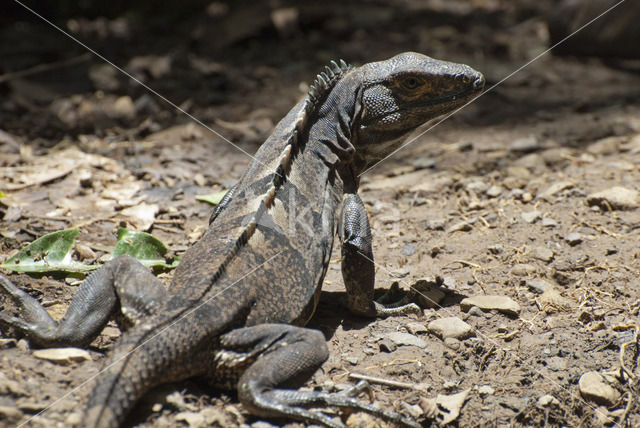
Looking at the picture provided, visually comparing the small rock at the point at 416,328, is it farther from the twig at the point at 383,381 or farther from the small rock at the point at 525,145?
the small rock at the point at 525,145

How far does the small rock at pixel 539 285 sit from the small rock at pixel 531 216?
105 centimetres

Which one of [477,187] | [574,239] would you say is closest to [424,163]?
[477,187]

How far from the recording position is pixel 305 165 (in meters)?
4.85

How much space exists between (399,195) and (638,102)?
434 centimetres

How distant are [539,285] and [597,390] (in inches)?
47.4

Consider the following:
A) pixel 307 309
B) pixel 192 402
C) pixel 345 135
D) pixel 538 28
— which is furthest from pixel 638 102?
pixel 192 402

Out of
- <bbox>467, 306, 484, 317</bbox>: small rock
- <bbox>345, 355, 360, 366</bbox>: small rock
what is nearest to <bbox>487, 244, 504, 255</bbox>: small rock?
<bbox>467, 306, 484, 317</bbox>: small rock

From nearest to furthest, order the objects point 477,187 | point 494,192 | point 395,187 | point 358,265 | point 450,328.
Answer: point 450,328 < point 358,265 < point 494,192 < point 477,187 < point 395,187

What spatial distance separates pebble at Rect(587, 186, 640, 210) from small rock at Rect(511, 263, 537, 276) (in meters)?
1.29

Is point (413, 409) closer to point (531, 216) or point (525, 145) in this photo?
point (531, 216)

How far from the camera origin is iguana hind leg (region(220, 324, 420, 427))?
3.57 m

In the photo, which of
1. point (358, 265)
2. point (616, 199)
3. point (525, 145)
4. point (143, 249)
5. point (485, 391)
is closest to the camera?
point (485, 391)

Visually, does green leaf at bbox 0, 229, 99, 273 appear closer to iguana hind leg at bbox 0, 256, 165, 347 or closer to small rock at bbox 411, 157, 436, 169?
iguana hind leg at bbox 0, 256, 165, 347

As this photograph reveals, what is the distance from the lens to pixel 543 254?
209 inches
